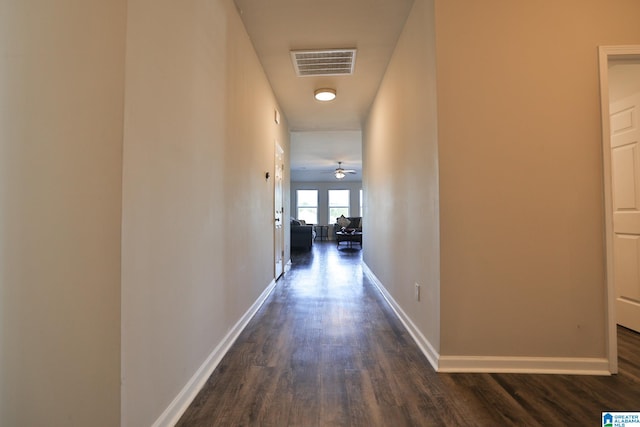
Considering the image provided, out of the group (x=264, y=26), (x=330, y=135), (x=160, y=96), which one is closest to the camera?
(x=160, y=96)

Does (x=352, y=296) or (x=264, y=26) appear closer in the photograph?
(x=264, y=26)

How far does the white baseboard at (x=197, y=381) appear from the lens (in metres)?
1.25

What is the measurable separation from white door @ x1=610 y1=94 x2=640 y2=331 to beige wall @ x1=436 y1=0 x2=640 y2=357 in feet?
2.90

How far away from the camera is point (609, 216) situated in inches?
65.2

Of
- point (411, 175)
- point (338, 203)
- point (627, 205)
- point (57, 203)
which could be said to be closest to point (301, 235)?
point (338, 203)

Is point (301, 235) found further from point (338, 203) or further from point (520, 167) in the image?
point (520, 167)

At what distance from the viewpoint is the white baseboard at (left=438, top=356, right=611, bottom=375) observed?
5.48ft

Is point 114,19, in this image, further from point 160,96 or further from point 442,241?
point 442,241

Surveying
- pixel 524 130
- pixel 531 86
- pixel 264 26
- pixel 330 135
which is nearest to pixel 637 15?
pixel 531 86

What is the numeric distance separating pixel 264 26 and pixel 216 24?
77 cm

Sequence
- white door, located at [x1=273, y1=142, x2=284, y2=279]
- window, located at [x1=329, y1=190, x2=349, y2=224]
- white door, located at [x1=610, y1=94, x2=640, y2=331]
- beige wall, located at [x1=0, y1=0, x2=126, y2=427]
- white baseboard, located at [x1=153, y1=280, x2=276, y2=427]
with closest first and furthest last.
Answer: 1. beige wall, located at [x1=0, y1=0, x2=126, y2=427]
2. white baseboard, located at [x1=153, y1=280, x2=276, y2=427]
3. white door, located at [x1=610, y1=94, x2=640, y2=331]
4. white door, located at [x1=273, y1=142, x2=284, y2=279]
5. window, located at [x1=329, y1=190, x2=349, y2=224]

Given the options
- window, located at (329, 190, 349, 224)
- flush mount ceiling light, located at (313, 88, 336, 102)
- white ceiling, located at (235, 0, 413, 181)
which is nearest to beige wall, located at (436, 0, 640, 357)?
white ceiling, located at (235, 0, 413, 181)

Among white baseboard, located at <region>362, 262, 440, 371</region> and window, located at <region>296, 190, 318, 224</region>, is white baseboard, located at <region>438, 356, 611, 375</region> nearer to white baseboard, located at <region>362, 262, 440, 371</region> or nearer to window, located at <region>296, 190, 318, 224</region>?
white baseboard, located at <region>362, 262, 440, 371</region>

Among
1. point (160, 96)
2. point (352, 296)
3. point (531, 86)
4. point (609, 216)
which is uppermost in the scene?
point (531, 86)
